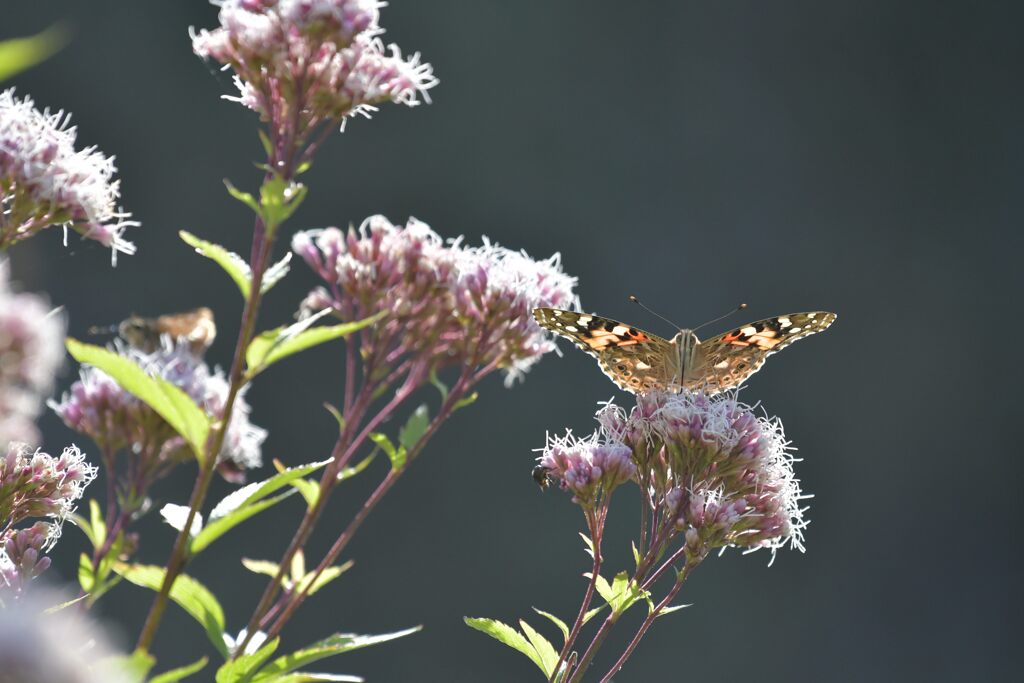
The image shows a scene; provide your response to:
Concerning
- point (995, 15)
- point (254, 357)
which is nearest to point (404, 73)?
point (254, 357)

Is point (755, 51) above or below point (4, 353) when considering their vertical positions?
above

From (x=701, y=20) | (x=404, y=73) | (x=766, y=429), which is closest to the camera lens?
(x=404, y=73)

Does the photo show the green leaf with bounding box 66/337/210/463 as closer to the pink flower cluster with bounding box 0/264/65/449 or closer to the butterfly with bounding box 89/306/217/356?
the pink flower cluster with bounding box 0/264/65/449

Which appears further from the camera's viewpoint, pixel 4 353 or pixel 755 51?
pixel 755 51

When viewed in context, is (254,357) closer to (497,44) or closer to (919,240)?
(497,44)

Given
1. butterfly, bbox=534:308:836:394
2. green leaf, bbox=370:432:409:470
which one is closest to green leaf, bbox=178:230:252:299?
green leaf, bbox=370:432:409:470

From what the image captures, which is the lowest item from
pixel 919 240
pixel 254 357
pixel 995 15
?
pixel 254 357
